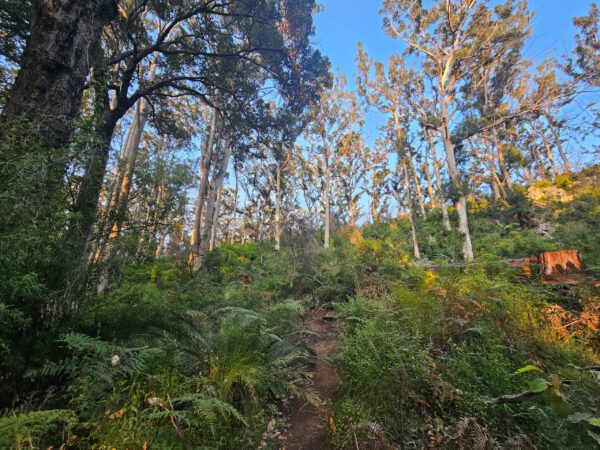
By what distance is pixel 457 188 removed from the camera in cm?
1255

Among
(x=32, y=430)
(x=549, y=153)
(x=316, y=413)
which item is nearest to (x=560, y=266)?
(x=316, y=413)

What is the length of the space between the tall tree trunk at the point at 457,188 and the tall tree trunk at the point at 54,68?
13.7 metres

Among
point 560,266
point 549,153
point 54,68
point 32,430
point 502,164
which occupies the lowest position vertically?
point 32,430

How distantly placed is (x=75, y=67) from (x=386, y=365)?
18.5ft

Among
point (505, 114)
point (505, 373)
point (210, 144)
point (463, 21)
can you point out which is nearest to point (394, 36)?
point (463, 21)

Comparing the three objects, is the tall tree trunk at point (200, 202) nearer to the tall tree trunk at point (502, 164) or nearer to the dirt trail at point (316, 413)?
the dirt trail at point (316, 413)

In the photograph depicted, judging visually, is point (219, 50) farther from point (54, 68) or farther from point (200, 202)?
point (200, 202)

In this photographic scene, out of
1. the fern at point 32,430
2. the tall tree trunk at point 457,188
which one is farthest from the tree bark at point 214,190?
the tall tree trunk at point 457,188

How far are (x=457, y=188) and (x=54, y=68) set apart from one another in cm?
1415

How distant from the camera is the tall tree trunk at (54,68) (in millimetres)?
3104

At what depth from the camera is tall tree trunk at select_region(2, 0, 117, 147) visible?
122 inches

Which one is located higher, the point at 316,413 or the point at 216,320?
the point at 216,320

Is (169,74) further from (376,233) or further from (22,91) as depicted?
(376,233)

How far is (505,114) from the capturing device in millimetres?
13086
